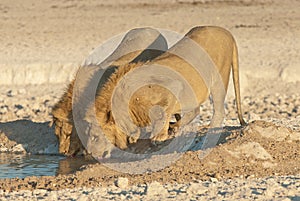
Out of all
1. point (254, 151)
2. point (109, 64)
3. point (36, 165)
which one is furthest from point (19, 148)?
point (254, 151)

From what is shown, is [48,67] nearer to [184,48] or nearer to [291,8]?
[184,48]

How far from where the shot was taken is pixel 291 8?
24.2m

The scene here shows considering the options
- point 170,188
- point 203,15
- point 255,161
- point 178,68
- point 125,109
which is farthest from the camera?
point 203,15

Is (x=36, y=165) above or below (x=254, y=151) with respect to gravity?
below

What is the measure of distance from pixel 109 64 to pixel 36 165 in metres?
1.26

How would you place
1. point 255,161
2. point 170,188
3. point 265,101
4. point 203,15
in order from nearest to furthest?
point 170,188 < point 255,161 < point 265,101 < point 203,15

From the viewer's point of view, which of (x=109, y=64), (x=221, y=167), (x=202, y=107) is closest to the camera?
(x=221, y=167)

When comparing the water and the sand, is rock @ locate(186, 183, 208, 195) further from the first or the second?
the water

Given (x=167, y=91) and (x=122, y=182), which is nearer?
(x=122, y=182)

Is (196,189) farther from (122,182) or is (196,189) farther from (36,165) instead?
(36,165)

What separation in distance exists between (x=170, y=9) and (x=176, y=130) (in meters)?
15.3

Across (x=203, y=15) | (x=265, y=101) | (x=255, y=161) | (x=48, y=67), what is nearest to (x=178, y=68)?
(x=255, y=161)

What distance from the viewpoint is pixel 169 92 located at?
8.86 meters

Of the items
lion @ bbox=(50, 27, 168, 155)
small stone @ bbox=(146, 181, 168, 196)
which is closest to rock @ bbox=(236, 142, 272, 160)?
small stone @ bbox=(146, 181, 168, 196)
